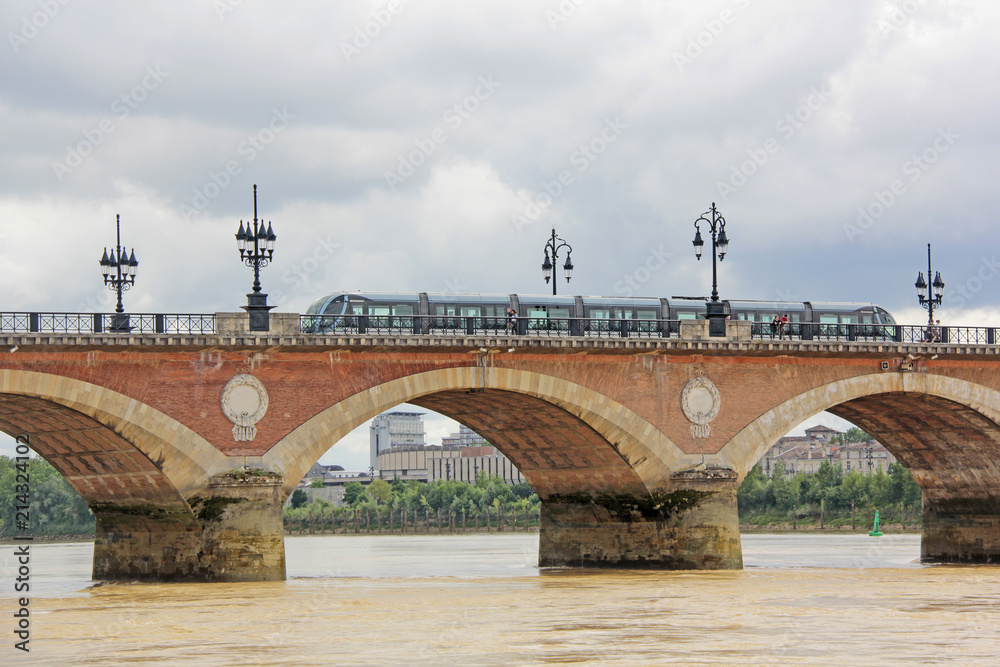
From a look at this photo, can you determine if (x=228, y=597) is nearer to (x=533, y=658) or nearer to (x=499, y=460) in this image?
(x=533, y=658)

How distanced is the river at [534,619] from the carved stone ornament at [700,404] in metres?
4.56

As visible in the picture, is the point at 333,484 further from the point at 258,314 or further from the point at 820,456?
the point at 258,314

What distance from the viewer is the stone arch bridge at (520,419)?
37406 millimetres

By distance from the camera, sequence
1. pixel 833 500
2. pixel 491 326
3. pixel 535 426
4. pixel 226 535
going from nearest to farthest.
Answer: pixel 226 535 → pixel 491 326 → pixel 535 426 → pixel 833 500

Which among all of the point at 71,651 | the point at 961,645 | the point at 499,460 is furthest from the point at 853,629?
the point at 499,460

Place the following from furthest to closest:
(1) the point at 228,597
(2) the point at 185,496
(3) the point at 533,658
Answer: (2) the point at 185,496 → (1) the point at 228,597 → (3) the point at 533,658

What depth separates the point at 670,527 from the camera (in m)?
43.2

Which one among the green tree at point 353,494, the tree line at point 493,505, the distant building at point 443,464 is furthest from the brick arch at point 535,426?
the distant building at point 443,464

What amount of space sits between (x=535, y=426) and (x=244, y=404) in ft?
36.3

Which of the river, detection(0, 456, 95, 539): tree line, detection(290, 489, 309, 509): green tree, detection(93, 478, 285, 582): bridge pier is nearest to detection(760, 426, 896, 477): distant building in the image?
detection(290, 489, 309, 509): green tree

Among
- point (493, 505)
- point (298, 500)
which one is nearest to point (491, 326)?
point (493, 505)

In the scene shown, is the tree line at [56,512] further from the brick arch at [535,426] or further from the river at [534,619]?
the brick arch at [535,426]

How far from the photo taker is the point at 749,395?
144 ft

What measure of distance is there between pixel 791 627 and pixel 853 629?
1111 mm
